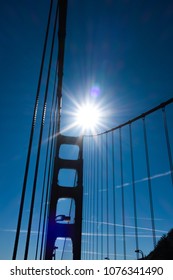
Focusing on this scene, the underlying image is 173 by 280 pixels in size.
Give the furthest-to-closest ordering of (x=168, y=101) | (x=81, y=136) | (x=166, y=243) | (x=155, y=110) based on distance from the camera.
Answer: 1. (x=166, y=243)
2. (x=81, y=136)
3. (x=155, y=110)
4. (x=168, y=101)

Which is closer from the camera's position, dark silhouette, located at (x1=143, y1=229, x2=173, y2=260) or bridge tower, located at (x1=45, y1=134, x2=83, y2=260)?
bridge tower, located at (x1=45, y1=134, x2=83, y2=260)

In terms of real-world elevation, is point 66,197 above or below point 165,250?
above

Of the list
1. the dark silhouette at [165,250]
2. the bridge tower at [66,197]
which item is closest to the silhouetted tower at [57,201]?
the bridge tower at [66,197]

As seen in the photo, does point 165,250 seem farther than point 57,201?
Yes

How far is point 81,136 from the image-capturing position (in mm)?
13547

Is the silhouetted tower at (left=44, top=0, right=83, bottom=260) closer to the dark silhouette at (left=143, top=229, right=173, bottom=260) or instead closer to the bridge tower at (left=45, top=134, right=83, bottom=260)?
the bridge tower at (left=45, top=134, right=83, bottom=260)

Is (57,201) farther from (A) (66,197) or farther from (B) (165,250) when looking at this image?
(B) (165,250)

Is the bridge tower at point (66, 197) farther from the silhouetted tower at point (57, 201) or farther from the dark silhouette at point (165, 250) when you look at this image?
the dark silhouette at point (165, 250)

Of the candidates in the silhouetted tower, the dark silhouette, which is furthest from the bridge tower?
the dark silhouette

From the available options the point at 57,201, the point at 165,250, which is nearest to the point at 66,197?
the point at 57,201
